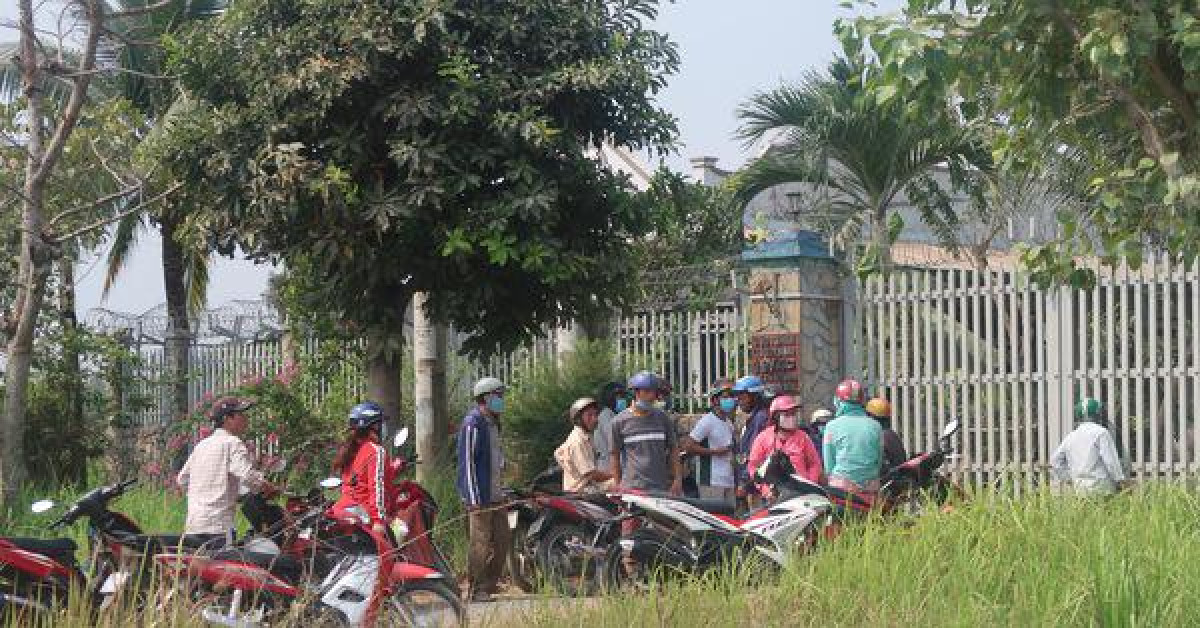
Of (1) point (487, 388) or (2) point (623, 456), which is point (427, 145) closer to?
(1) point (487, 388)

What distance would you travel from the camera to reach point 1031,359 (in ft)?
46.0

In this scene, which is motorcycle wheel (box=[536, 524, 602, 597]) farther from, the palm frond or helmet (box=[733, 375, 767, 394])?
the palm frond

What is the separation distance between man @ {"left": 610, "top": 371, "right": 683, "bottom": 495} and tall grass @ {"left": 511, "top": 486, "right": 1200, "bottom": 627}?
4.62m

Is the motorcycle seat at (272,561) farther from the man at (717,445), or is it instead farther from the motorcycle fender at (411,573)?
the man at (717,445)

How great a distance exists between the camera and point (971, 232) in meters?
28.5

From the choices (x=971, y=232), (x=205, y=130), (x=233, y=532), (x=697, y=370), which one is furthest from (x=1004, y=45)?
(x=971, y=232)

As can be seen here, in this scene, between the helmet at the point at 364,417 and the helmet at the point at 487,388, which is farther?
the helmet at the point at 487,388

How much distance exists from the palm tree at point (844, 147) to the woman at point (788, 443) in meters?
6.54

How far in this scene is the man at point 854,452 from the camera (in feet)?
38.0

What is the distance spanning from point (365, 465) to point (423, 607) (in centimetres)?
231

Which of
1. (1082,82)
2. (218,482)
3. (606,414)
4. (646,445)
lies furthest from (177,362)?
(1082,82)

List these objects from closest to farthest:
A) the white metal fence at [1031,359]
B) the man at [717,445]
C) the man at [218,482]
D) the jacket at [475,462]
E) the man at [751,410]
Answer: the man at [218,482] < the jacket at [475,462] < the white metal fence at [1031,359] < the man at [751,410] < the man at [717,445]

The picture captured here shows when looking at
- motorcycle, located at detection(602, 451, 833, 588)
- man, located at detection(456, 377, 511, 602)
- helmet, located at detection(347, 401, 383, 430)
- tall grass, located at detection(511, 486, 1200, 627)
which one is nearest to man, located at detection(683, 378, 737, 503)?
man, located at detection(456, 377, 511, 602)

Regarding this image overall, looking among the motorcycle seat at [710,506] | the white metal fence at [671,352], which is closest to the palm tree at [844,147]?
the white metal fence at [671,352]
